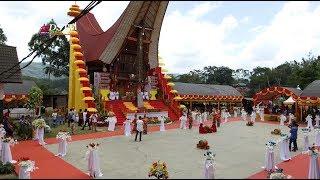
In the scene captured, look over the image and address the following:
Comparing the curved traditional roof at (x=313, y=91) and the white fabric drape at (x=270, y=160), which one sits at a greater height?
the curved traditional roof at (x=313, y=91)

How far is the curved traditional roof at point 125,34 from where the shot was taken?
30719 millimetres

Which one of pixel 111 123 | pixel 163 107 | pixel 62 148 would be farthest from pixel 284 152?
pixel 163 107

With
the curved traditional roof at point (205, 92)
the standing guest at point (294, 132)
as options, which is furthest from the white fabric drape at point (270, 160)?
the curved traditional roof at point (205, 92)

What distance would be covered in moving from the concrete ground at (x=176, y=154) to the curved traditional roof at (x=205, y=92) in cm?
1901

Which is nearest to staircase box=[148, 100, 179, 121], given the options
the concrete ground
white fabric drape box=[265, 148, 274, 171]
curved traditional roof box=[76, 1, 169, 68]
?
curved traditional roof box=[76, 1, 169, 68]

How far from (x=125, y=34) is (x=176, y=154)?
18399 millimetres

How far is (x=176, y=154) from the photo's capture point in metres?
15.4

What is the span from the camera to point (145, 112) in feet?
98.8

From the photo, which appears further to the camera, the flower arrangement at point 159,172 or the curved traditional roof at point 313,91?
the curved traditional roof at point 313,91

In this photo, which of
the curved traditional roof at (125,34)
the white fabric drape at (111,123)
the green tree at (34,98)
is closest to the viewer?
the white fabric drape at (111,123)

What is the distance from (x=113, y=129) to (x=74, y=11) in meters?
16.7

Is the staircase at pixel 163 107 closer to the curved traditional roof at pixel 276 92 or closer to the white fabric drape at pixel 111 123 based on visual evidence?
the white fabric drape at pixel 111 123

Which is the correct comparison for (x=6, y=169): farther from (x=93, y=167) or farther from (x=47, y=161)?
(x=93, y=167)

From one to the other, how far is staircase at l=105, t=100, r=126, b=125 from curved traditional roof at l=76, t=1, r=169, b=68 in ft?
12.3
